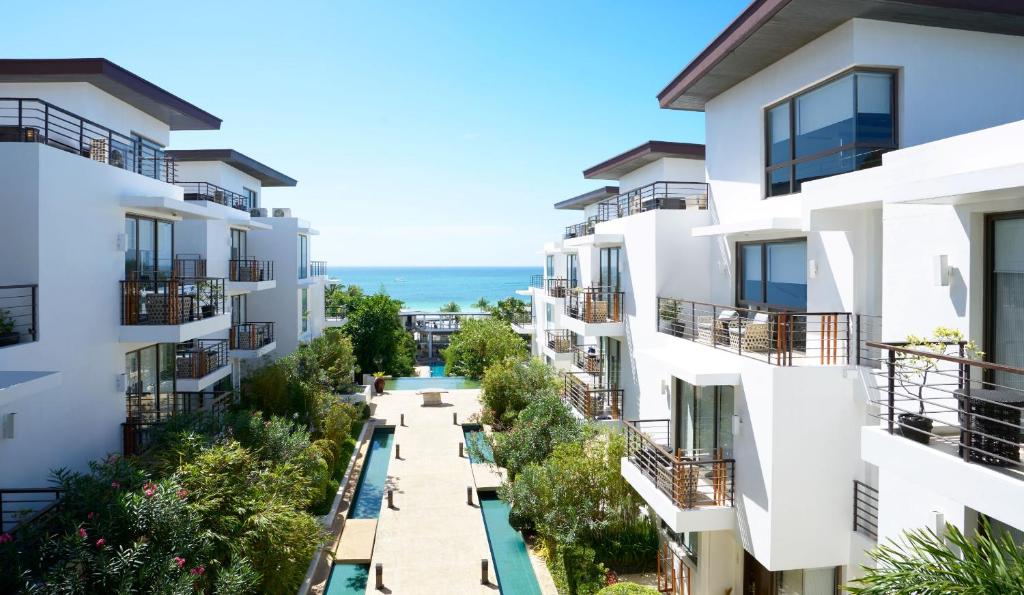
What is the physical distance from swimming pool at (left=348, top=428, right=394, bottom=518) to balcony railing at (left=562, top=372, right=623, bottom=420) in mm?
6598

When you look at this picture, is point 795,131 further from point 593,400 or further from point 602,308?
point 593,400

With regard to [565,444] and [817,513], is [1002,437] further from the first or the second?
[565,444]

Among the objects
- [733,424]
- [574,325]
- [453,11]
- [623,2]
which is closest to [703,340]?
[733,424]

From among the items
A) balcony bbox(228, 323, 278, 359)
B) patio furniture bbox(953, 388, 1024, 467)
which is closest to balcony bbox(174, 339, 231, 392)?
balcony bbox(228, 323, 278, 359)

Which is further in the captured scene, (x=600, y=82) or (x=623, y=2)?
(x=600, y=82)

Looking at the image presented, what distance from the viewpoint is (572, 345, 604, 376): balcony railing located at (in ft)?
69.9

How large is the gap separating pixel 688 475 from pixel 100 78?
50.3 feet

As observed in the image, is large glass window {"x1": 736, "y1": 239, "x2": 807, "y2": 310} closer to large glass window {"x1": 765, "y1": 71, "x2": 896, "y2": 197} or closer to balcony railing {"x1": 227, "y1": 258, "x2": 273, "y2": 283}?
large glass window {"x1": 765, "y1": 71, "x2": 896, "y2": 197}

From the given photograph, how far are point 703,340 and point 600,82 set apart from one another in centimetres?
1707

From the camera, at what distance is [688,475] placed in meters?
10.4

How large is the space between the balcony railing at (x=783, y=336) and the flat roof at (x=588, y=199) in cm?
1877

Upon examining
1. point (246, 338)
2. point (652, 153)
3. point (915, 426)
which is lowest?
point (246, 338)

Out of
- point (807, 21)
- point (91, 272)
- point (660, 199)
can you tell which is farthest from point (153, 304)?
point (807, 21)

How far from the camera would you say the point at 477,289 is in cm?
18200
